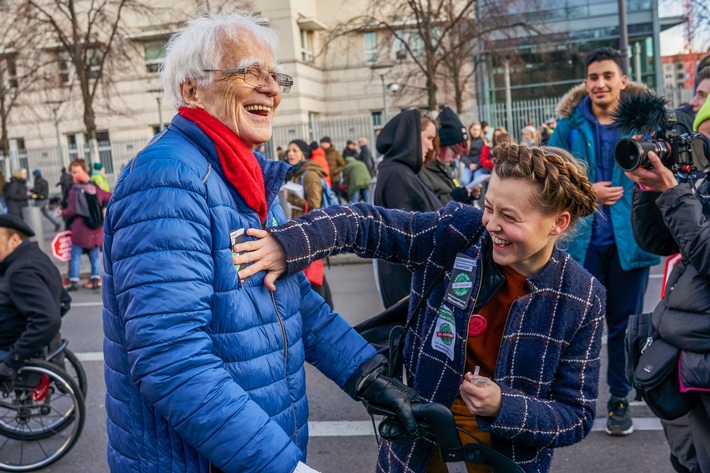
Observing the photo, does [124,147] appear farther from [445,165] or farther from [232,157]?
[232,157]

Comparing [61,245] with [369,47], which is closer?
[61,245]

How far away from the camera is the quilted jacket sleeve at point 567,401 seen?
6.83 feet

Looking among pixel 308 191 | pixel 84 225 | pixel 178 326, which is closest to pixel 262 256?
pixel 178 326

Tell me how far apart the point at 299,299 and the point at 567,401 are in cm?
88

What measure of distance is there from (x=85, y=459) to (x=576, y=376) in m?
3.56

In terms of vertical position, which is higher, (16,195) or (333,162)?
(333,162)

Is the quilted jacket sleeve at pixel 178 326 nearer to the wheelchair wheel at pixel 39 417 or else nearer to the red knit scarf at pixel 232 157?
the red knit scarf at pixel 232 157

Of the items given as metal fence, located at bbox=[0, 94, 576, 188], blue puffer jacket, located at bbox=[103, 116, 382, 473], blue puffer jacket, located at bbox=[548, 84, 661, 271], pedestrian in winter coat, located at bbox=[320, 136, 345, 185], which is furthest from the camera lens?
metal fence, located at bbox=[0, 94, 576, 188]

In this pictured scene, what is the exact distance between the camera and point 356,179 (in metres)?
16.2

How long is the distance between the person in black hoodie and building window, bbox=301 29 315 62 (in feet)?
99.4

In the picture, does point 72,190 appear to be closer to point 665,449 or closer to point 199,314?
point 665,449

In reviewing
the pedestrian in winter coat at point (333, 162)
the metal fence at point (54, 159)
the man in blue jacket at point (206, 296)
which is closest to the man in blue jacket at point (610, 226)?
the man in blue jacket at point (206, 296)

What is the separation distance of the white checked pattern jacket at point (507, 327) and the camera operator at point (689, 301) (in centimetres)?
49

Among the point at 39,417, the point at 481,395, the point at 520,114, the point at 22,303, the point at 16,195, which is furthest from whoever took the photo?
the point at 520,114
